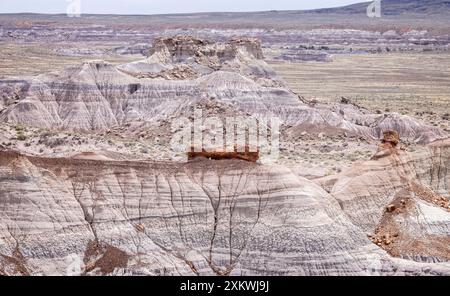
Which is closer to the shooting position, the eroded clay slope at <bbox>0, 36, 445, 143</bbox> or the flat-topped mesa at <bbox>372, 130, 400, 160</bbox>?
the flat-topped mesa at <bbox>372, 130, 400, 160</bbox>

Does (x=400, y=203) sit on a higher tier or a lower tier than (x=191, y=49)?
lower

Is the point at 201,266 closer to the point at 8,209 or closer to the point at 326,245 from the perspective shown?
the point at 326,245

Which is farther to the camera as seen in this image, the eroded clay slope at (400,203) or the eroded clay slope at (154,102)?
the eroded clay slope at (154,102)

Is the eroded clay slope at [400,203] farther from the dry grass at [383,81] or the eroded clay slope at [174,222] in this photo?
the dry grass at [383,81]

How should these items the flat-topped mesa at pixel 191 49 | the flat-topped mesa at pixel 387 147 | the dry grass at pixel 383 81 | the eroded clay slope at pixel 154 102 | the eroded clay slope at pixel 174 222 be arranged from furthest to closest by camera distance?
the dry grass at pixel 383 81, the flat-topped mesa at pixel 191 49, the eroded clay slope at pixel 154 102, the flat-topped mesa at pixel 387 147, the eroded clay slope at pixel 174 222

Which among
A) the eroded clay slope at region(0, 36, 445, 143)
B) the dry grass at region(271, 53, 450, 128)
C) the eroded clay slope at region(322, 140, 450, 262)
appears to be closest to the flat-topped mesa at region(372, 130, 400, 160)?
the eroded clay slope at region(322, 140, 450, 262)

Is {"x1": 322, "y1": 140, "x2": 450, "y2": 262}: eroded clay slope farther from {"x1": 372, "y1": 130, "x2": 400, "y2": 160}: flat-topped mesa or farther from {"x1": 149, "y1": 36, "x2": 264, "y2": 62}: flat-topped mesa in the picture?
{"x1": 149, "y1": 36, "x2": 264, "y2": 62}: flat-topped mesa

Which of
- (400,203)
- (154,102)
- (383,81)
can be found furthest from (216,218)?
(383,81)

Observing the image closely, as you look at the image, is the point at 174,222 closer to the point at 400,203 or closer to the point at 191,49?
the point at 400,203

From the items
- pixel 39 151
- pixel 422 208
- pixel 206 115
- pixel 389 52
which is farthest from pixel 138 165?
pixel 389 52

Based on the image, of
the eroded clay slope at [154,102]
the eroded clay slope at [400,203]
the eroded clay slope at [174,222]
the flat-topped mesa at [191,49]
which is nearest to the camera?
the eroded clay slope at [174,222]

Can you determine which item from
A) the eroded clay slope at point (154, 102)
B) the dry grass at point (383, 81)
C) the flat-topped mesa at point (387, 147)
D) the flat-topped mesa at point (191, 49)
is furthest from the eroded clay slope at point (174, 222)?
the flat-topped mesa at point (191, 49)
